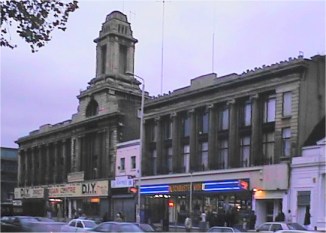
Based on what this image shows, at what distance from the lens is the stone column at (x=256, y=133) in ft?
139

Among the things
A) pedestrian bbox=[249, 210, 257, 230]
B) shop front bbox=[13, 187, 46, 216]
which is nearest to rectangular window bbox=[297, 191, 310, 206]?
pedestrian bbox=[249, 210, 257, 230]

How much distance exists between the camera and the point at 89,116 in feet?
221

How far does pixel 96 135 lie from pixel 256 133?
2636 cm

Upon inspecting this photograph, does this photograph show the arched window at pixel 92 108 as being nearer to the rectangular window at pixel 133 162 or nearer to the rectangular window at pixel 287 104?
the rectangular window at pixel 133 162

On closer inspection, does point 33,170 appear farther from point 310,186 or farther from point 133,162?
point 310,186

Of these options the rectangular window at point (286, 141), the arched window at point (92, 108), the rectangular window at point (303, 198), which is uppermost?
the arched window at point (92, 108)

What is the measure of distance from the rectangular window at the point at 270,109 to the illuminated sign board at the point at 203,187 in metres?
4.81

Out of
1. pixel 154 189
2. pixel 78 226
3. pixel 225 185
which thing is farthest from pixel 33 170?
pixel 78 226

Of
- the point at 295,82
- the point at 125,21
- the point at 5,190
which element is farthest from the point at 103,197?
the point at 5,190

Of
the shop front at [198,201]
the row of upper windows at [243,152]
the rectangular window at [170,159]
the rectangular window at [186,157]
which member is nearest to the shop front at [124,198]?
the shop front at [198,201]

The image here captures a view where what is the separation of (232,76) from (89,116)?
25.8 m

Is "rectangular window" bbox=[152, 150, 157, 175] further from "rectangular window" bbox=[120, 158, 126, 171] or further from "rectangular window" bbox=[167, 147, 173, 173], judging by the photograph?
"rectangular window" bbox=[120, 158, 126, 171]

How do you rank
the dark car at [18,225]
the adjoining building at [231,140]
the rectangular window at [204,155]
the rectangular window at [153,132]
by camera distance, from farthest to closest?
the rectangular window at [153,132], the rectangular window at [204,155], the adjoining building at [231,140], the dark car at [18,225]

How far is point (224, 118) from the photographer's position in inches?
1836
